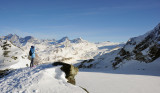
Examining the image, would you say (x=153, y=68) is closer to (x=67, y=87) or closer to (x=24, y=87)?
(x=67, y=87)

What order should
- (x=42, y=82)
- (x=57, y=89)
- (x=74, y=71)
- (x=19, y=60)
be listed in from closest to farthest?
(x=57, y=89) < (x=42, y=82) < (x=74, y=71) < (x=19, y=60)

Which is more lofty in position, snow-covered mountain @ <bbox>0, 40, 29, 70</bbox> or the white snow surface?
snow-covered mountain @ <bbox>0, 40, 29, 70</bbox>

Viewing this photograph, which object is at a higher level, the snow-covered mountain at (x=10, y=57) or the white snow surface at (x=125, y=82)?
the snow-covered mountain at (x=10, y=57)

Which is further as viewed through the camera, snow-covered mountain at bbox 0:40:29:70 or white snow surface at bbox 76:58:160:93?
snow-covered mountain at bbox 0:40:29:70

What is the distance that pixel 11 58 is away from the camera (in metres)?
37.3

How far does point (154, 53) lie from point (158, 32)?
10.1 meters

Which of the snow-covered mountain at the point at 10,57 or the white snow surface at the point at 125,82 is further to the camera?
the snow-covered mountain at the point at 10,57

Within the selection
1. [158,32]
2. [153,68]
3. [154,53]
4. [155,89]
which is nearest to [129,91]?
[155,89]

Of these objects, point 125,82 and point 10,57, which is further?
point 10,57

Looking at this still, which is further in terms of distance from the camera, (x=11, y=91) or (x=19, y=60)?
(x=19, y=60)

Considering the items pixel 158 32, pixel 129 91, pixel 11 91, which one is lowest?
pixel 129 91

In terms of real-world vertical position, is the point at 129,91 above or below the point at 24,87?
below

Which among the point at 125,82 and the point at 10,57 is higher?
the point at 10,57

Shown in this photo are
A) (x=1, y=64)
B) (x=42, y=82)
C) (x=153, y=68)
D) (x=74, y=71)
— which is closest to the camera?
(x=42, y=82)
